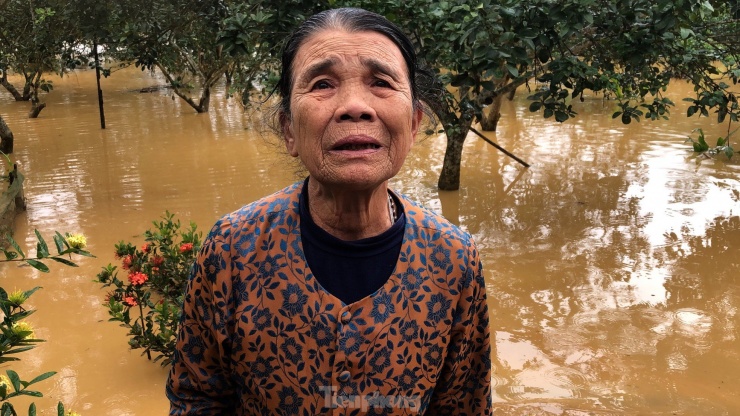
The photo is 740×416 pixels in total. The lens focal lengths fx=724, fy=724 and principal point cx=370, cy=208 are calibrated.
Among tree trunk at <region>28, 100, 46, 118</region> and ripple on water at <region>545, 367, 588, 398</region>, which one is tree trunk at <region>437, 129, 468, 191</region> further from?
tree trunk at <region>28, 100, 46, 118</region>

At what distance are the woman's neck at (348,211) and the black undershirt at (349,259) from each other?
0.8 inches

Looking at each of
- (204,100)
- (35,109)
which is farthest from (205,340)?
(35,109)

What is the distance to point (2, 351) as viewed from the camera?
1804 mm

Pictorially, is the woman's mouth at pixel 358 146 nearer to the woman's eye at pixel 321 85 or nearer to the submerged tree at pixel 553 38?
the woman's eye at pixel 321 85

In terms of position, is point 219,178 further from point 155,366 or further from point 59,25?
point 155,366

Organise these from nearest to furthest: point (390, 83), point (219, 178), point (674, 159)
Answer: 1. point (390, 83)
2. point (219, 178)
3. point (674, 159)

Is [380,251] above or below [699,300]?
above

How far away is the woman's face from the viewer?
1.29 m

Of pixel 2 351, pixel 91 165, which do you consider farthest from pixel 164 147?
pixel 2 351

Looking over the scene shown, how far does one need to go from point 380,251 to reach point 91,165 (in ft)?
33.0

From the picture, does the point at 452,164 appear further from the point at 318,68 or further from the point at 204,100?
the point at 204,100

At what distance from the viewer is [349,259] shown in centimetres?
138

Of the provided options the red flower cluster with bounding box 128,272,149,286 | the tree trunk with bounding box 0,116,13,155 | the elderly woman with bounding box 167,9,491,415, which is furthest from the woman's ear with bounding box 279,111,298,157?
the tree trunk with bounding box 0,116,13,155

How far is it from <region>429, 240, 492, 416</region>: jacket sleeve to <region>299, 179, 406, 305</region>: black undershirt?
0.16 meters
